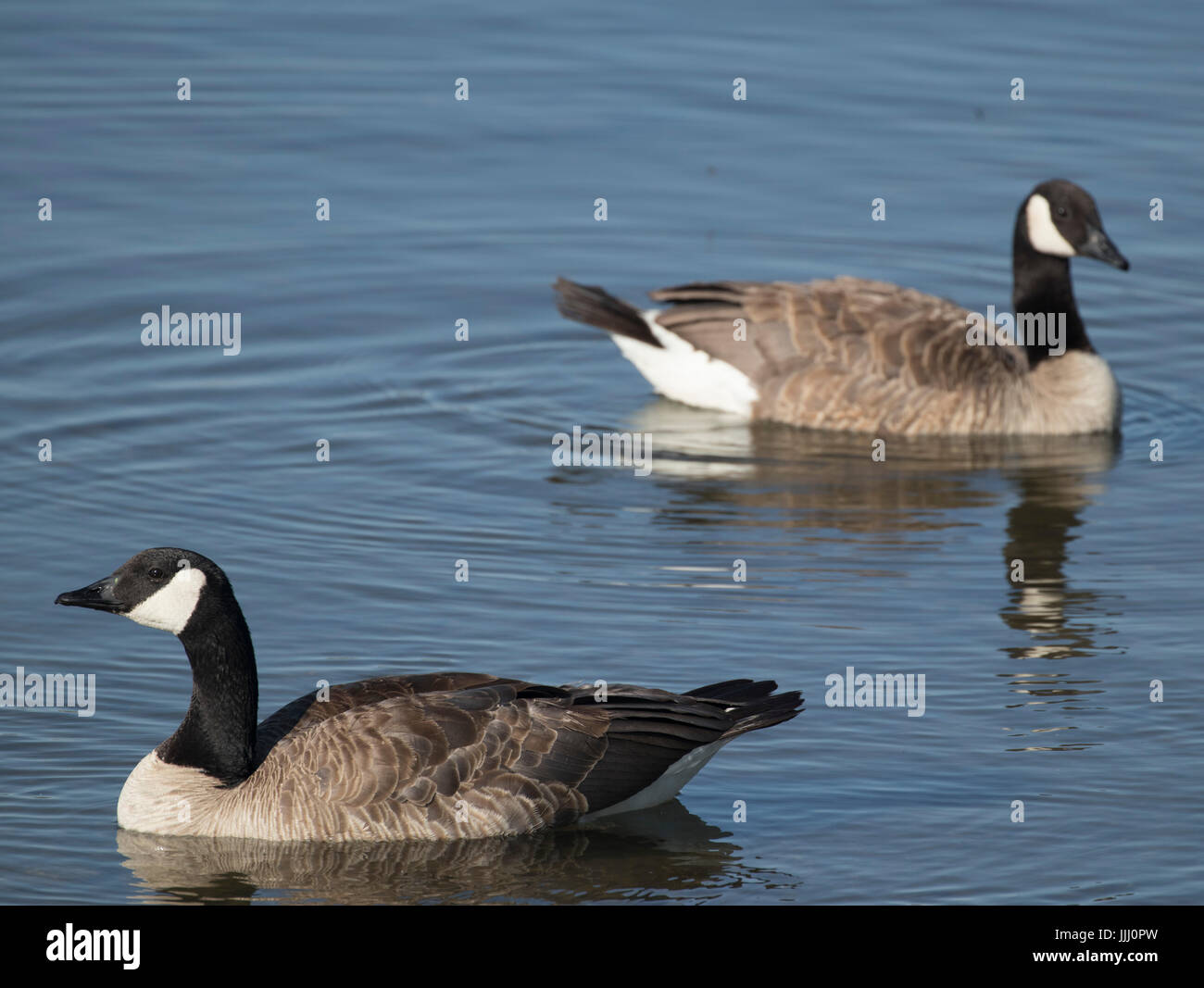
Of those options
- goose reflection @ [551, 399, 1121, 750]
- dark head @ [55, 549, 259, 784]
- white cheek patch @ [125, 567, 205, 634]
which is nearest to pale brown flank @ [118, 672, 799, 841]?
dark head @ [55, 549, 259, 784]

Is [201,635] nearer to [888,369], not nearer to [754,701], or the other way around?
[754,701]

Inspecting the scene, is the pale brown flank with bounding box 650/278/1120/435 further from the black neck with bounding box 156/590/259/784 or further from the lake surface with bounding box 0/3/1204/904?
the black neck with bounding box 156/590/259/784

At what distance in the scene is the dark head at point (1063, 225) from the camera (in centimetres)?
1750

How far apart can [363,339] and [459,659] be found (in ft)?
21.9

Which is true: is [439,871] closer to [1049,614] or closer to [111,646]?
[111,646]

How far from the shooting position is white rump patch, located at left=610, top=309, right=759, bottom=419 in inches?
696

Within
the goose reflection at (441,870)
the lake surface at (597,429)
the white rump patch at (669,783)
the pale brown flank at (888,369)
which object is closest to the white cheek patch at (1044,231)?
the pale brown flank at (888,369)

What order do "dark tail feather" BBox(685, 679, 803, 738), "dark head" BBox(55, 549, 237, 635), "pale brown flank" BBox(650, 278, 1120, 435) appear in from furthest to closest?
"pale brown flank" BBox(650, 278, 1120, 435), "dark tail feather" BBox(685, 679, 803, 738), "dark head" BBox(55, 549, 237, 635)

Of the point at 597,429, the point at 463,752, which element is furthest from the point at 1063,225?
the point at 463,752

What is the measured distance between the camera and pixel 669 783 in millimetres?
10828

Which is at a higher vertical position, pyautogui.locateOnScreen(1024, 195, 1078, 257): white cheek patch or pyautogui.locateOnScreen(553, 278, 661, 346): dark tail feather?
pyautogui.locateOnScreen(1024, 195, 1078, 257): white cheek patch

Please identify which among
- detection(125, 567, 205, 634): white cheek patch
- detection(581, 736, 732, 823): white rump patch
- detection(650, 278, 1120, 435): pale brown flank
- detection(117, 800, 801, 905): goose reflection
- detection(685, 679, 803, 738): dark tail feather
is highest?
detection(650, 278, 1120, 435): pale brown flank

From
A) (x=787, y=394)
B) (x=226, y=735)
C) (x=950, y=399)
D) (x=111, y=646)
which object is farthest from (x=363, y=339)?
(x=226, y=735)

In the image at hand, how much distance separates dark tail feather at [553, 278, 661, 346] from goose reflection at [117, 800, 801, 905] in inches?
304
